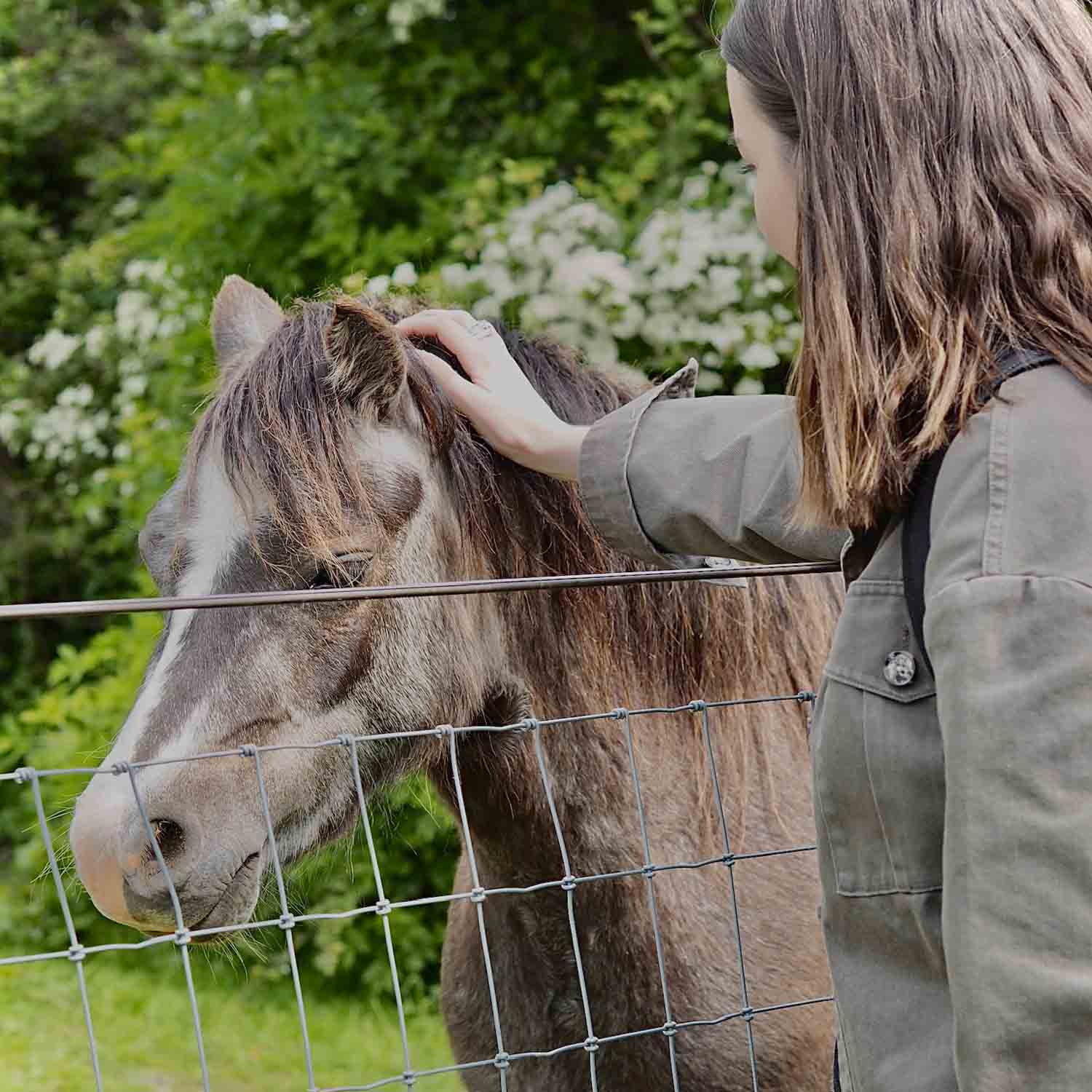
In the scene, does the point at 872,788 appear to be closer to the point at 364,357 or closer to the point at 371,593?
the point at 371,593

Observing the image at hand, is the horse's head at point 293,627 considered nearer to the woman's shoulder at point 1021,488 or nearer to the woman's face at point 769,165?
the woman's face at point 769,165

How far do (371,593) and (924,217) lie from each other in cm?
71

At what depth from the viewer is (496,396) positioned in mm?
1714

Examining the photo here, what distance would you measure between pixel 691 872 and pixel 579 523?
53 centimetres

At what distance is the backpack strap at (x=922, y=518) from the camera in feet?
3.05

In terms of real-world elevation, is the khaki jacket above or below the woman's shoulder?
below

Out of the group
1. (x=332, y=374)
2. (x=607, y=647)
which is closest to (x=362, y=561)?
(x=332, y=374)

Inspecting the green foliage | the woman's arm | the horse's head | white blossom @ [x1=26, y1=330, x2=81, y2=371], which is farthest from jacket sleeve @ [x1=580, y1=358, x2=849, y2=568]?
white blossom @ [x1=26, y1=330, x2=81, y2=371]

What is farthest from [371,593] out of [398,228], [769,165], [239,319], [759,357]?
[398,228]


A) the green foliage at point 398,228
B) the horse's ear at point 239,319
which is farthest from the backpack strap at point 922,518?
the green foliage at point 398,228

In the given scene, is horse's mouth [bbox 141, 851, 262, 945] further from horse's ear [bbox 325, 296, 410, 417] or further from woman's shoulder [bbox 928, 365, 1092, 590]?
woman's shoulder [bbox 928, 365, 1092, 590]

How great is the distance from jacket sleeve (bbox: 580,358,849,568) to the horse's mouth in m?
0.60

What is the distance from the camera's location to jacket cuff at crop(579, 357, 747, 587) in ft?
4.79

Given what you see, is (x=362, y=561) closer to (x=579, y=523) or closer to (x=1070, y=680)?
(x=579, y=523)
